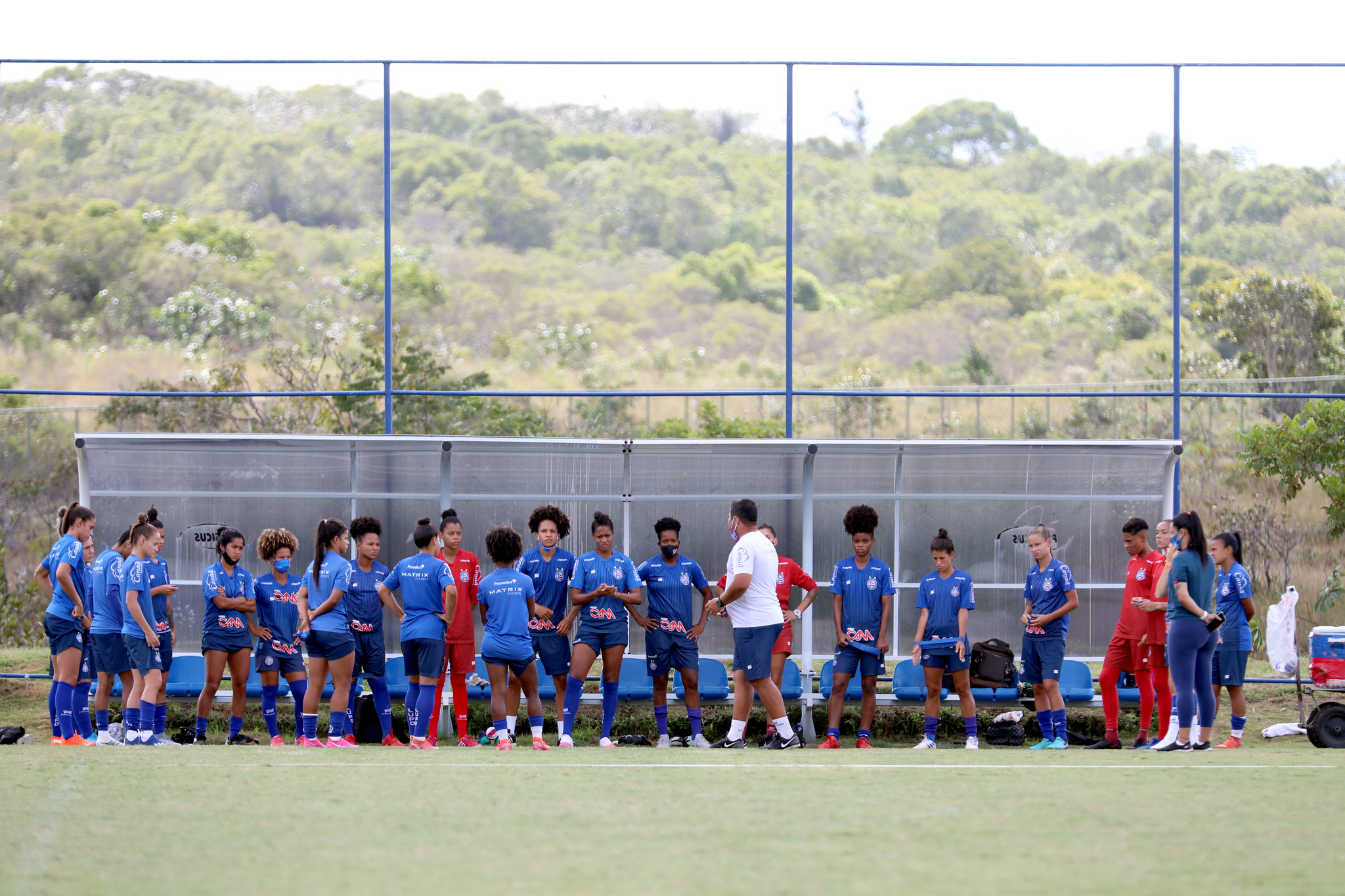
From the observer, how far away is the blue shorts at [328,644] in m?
8.00

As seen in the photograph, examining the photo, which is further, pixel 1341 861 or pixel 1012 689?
pixel 1012 689

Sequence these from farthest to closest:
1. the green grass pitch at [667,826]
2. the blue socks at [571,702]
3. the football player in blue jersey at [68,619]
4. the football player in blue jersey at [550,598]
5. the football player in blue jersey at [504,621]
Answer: the football player in blue jersey at [550,598]
the blue socks at [571,702]
the football player in blue jersey at [68,619]
the football player in blue jersey at [504,621]
the green grass pitch at [667,826]

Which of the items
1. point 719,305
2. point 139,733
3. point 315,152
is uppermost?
point 315,152

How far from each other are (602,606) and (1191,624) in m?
3.43

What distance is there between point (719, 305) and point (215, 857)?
36.3 meters

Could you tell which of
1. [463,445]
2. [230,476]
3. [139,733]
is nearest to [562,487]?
[463,445]

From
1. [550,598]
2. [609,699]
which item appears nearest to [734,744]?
[609,699]

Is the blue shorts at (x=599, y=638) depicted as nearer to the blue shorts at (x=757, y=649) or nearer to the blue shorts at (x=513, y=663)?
the blue shorts at (x=513, y=663)

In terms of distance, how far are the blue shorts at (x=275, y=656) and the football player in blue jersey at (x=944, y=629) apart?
12.9 ft

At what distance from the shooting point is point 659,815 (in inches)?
200

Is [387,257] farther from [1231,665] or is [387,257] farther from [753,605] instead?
[1231,665]

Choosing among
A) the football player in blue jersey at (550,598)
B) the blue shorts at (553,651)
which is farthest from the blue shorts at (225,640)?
the blue shorts at (553,651)

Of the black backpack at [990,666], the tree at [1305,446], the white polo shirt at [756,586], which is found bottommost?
the black backpack at [990,666]

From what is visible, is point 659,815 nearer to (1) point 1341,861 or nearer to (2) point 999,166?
(1) point 1341,861
